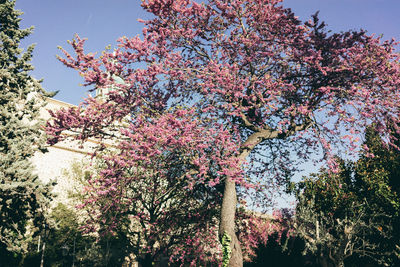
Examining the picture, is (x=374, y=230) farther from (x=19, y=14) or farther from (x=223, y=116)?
(x=19, y=14)

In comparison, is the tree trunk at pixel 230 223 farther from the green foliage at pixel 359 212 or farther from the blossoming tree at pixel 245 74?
the green foliage at pixel 359 212

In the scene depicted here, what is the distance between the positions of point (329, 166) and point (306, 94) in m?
3.36

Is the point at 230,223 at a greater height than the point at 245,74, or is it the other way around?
the point at 245,74

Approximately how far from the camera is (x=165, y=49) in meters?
12.7

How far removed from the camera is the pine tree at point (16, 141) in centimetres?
1341

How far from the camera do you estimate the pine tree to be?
44.0ft

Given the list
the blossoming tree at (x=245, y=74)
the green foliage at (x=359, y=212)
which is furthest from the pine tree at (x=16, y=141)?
the green foliage at (x=359, y=212)

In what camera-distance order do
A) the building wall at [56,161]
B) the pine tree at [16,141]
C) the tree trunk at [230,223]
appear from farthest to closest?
1. the building wall at [56,161]
2. the pine tree at [16,141]
3. the tree trunk at [230,223]

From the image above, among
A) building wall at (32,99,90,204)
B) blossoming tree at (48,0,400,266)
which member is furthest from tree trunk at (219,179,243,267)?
building wall at (32,99,90,204)

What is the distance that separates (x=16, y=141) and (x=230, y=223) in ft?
36.3

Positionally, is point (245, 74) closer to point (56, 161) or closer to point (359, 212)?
point (359, 212)

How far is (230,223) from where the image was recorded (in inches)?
428

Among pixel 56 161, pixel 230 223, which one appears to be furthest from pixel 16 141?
pixel 56 161

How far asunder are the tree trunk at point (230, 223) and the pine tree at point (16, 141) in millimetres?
8946
